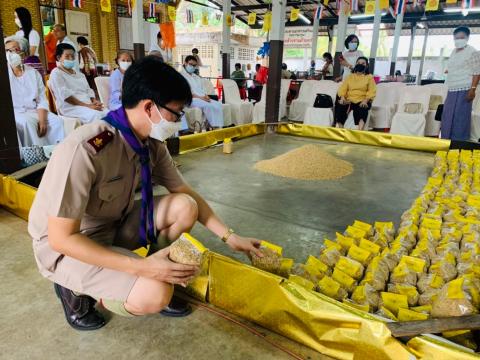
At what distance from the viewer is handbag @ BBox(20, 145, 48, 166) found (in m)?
2.98

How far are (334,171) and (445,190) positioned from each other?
967 millimetres

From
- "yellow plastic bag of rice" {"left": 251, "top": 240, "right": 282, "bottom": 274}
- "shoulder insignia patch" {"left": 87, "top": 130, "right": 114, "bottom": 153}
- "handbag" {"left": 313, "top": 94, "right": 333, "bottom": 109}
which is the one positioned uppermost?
"shoulder insignia patch" {"left": 87, "top": 130, "right": 114, "bottom": 153}

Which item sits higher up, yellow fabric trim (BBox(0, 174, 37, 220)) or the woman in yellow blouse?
the woman in yellow blouse

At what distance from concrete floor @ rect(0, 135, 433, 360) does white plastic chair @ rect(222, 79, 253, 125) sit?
2007 mm

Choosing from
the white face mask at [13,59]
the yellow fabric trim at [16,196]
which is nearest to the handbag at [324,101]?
the white face mask at [13,59]

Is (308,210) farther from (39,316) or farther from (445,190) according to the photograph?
(39,316)

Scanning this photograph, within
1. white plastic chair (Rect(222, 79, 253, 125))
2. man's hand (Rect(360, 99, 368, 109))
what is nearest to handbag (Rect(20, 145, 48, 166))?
white plastic chair (Rect(222, 79, 253, 125))

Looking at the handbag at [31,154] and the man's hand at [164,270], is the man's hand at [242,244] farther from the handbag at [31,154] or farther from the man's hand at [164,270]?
the handbag at [31,154]

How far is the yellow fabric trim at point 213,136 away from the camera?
12.9 ft

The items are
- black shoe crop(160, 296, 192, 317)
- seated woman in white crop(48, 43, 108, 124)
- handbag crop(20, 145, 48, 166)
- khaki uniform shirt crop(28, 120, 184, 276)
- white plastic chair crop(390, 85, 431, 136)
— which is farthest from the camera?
white plastic chair crop(390, 85, 431, 136)

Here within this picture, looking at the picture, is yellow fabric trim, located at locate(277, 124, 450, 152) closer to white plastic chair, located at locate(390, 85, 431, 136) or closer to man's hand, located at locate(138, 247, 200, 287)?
white plastic chair, located at locate(390, 85, 431, 136)

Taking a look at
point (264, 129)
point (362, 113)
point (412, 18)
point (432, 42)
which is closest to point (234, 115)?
point (264, 129)

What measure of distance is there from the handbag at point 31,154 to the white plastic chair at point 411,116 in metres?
4.66

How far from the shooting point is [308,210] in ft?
8.13
